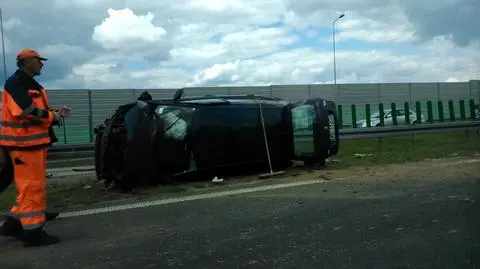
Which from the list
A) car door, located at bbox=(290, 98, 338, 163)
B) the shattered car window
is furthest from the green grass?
the shattered car window

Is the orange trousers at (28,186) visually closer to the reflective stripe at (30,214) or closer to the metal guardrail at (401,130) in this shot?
the reflective stripe at (30,214)

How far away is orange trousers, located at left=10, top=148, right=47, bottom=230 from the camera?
541 centimetres

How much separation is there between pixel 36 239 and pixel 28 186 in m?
0.53

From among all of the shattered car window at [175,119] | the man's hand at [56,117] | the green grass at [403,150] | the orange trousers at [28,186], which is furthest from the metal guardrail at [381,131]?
the orange trousers at [28,186]

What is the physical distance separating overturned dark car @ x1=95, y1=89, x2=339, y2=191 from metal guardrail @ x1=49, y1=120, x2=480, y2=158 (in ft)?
14.3

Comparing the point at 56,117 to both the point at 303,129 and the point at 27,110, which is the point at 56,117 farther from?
the point at 303,129

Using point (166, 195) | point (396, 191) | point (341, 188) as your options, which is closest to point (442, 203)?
point (396, 191)

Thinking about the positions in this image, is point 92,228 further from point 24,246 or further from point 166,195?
point 166,195

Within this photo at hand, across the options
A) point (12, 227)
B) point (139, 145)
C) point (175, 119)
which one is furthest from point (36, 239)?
point (175, 119)

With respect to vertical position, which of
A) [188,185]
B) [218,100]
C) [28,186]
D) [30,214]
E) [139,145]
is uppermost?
[218,100]

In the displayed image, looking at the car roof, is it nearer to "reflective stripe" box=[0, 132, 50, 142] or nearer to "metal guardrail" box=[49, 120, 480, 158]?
"reflective stripe" box=[0, 132, 50, 142]

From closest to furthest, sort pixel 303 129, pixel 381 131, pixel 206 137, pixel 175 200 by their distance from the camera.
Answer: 1. pixel 175 200
2. pixel 206 137
3. pixel 303 129
4. pixel 381 131

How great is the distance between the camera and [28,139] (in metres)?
5.51

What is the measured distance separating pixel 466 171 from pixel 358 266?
→ 19.5 feet
